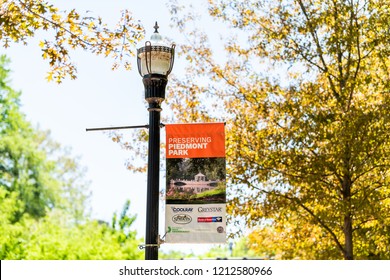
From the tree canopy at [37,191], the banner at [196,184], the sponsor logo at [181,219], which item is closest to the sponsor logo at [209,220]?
the banner at [196,184]

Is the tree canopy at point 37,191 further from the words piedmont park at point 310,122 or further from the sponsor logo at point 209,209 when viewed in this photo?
the sponsor logo at point 209,209

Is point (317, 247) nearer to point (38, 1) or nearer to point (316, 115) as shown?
point (316, 115)

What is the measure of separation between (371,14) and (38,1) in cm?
A: 686

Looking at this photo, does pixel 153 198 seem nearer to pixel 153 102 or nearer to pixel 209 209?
pixel 209 209

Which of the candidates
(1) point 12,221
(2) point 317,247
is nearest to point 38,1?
(2) point 317,247

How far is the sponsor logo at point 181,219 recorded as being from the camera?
22.0 ft

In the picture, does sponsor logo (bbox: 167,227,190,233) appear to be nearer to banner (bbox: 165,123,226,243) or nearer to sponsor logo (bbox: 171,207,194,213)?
banner (bbox: 165,123,226,243)

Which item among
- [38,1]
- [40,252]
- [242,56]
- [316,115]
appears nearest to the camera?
[38,1]

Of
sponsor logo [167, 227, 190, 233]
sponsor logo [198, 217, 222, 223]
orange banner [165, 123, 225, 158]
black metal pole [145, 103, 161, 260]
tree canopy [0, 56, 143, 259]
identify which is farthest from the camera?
tree canopy [0, 56, 143, 259]

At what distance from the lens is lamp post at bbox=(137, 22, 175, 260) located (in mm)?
6270

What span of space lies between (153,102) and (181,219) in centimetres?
129

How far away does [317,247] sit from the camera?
14.0 m

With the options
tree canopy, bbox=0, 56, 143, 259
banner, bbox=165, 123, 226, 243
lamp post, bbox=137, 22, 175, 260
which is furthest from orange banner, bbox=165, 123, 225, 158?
tree canopy, bbox=0, 56, 143, 259

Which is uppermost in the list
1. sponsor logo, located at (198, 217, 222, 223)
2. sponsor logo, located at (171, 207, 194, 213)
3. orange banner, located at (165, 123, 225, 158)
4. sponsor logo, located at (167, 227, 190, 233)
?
orange banner, located at (165, 123, 225, 158)
